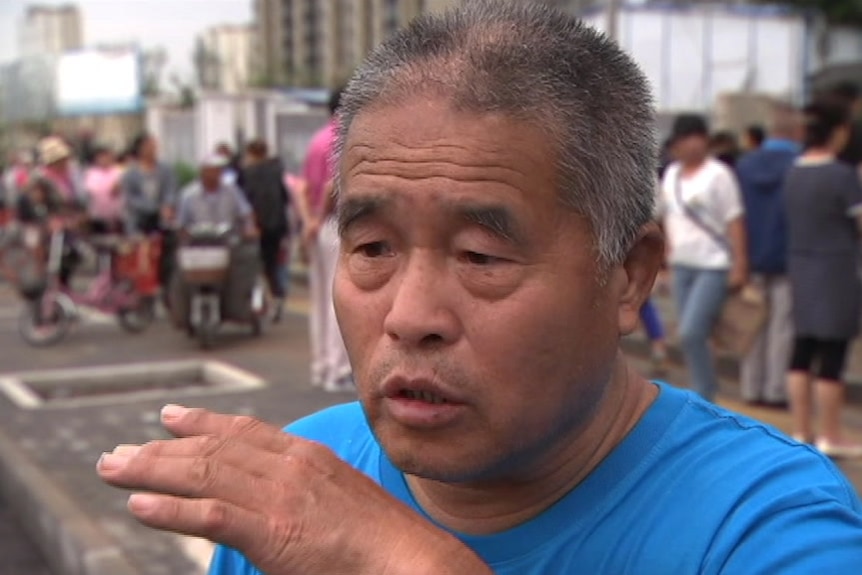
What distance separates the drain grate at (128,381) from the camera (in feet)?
25.2

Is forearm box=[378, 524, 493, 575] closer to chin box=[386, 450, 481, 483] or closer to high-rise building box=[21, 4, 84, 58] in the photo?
chin box=[386, 450, 481, 483]

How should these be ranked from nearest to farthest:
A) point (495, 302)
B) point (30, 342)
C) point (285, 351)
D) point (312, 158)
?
point (495, 302) < point (312, 158) < point (285, 351) < point (30, 342)

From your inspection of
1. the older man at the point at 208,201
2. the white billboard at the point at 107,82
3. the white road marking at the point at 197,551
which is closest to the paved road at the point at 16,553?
the white road marking at the point at 197,551

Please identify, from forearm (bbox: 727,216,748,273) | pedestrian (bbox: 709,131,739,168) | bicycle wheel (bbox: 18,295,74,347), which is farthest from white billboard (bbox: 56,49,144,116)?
forearm (bbox: 727,216,748,273)

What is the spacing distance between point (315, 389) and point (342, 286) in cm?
631

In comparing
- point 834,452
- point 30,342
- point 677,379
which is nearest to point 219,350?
point 30,342

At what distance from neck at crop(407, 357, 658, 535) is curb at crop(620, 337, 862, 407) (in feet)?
18.3

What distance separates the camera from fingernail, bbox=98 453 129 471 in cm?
106

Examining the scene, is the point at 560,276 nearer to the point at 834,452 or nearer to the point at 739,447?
the point at 739,447

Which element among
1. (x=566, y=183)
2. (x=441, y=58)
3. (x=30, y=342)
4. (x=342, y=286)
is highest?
(x=441, y=58)

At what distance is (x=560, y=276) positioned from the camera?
3.80ft

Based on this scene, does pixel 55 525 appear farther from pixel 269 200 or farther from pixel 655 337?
pixel 269 200

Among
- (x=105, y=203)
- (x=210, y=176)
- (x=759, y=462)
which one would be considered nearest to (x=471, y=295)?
(x=759, y=462)

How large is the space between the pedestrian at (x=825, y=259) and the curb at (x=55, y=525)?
3423mm
